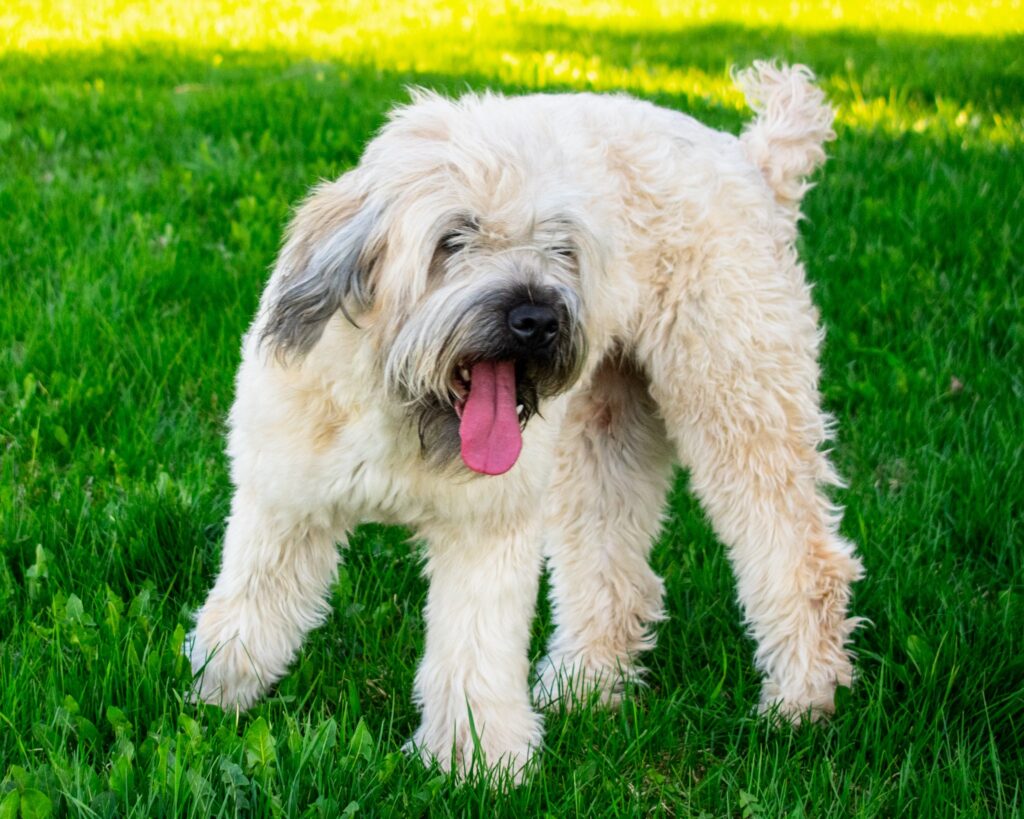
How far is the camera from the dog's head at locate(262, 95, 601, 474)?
9.40 ft

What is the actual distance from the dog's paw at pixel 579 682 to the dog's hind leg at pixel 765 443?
18.2 inches

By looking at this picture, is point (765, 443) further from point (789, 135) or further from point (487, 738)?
point (487, 738)

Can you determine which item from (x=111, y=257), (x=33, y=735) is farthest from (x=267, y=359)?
(x=111, y=257)

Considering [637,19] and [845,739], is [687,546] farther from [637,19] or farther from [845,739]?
[637,19]

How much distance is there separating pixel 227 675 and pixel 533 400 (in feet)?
4.05

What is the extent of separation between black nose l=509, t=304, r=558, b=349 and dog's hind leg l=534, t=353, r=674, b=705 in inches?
48.4

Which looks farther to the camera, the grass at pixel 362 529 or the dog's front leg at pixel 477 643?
the dog's front leg at pixel 477 643

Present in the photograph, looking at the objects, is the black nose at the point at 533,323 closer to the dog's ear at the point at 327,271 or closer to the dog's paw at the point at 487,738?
the dog's ear at the point at 327,271

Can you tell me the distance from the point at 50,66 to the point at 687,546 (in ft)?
23.2

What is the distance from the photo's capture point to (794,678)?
3.83 m

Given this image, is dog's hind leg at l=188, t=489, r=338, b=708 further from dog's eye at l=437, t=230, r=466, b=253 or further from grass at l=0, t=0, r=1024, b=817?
dog's eye at l=437, t=230, r=466, b=253

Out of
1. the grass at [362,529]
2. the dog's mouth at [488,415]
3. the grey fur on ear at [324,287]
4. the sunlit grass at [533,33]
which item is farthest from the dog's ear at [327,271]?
the sunlit grass at [533,33]

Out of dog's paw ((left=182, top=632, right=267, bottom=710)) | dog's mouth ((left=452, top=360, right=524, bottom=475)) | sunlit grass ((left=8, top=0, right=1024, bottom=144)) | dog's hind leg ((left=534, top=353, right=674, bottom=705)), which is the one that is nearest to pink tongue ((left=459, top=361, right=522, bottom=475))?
dog's mouth ((left=452, top=360, right=524, bottom=475))

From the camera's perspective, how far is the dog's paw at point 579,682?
3576mm
